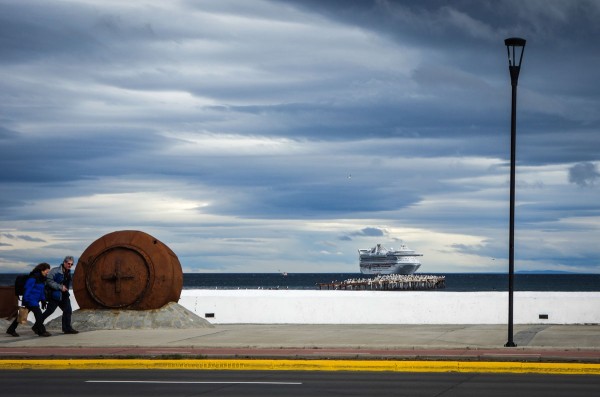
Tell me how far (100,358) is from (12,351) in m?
2.29

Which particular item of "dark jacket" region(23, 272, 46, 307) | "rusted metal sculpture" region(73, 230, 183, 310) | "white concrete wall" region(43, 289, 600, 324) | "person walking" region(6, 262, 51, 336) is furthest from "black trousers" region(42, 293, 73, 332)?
"white concrete wall" region(43, 289, 600, 324)

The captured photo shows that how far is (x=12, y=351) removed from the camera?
1811 cm

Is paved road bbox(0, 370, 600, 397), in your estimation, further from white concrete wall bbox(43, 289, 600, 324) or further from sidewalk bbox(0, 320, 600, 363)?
white concrete wall bbox(43, 289, 600, 324)

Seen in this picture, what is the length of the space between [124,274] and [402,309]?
27.5 feet

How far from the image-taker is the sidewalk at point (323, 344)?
1689 centimetres

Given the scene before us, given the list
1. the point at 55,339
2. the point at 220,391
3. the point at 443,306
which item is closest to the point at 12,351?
the point at 55,339

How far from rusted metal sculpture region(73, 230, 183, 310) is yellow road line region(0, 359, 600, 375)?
6.00 metres

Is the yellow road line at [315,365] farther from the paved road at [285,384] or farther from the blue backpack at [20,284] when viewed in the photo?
the blue backpack at [20,284]

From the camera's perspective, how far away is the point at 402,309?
2619 cm

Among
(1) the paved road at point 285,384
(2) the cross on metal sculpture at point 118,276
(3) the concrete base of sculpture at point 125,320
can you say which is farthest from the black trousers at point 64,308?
(1) the paved road at point 285,384

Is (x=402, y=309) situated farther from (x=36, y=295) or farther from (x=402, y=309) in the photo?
(x=36, y=295)

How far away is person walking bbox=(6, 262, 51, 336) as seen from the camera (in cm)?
2070

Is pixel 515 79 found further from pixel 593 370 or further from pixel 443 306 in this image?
pixel 443 306

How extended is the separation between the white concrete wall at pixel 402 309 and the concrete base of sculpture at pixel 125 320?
11.9 ft
